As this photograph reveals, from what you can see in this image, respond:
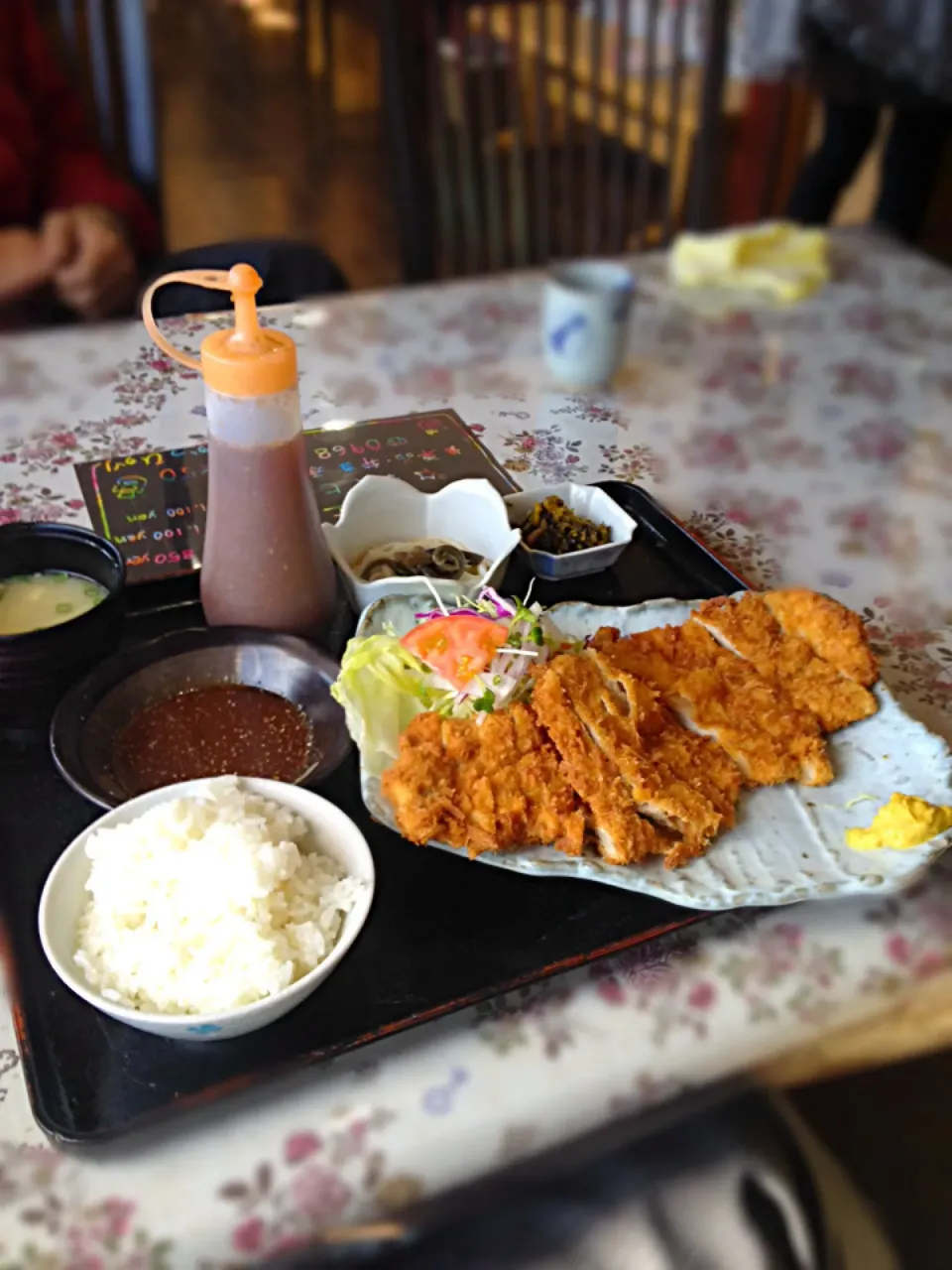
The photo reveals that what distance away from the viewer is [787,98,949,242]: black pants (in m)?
2.53

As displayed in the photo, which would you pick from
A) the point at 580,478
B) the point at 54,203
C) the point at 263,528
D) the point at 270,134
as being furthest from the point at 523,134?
the point at 270,134

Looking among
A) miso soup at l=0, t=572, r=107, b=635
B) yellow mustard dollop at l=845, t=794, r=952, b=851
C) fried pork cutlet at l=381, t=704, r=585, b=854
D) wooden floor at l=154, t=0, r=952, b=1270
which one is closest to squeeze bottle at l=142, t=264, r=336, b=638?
miso soup at l=0, t=572, r=107, b=635

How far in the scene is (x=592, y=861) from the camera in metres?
0.73

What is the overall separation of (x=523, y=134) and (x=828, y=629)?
4.39 feet

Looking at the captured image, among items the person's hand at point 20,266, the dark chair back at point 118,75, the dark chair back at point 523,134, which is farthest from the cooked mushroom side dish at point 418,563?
the dark chair back at point 118,75

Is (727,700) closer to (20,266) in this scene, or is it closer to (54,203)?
(20,266)

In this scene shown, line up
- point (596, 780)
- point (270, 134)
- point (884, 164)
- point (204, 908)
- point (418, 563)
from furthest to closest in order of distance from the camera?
point (270, 134)
point (884, 164)
point (418, 563)
point (596, 780)
point (204, 908)

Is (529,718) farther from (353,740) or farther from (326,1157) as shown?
(326,1157)

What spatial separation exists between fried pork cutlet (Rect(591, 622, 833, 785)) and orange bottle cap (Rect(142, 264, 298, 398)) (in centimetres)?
33

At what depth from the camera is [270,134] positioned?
189 inches

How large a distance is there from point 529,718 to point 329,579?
25 cm

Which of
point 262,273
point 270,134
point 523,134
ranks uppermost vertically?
point 262,273

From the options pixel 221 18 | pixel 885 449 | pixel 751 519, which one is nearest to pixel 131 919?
pixel 751 519

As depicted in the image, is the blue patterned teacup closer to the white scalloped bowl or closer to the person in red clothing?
the white scalloped bowl
